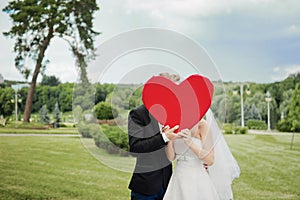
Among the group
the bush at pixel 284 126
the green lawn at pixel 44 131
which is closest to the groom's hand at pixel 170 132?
the green lawn at pixel 44 131

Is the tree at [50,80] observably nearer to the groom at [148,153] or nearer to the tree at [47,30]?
the tree at [47,30]

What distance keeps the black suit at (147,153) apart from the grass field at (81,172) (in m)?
2.71

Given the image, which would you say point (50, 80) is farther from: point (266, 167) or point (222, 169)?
point (222, 169)

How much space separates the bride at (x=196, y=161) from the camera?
1875 millimetres

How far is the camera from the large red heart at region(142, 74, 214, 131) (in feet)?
5.43

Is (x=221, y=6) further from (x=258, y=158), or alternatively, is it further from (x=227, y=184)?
(x=227, y=184)

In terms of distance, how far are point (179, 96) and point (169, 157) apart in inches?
13.4

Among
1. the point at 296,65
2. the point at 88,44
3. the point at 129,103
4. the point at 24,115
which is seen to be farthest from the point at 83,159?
the point at 129,103

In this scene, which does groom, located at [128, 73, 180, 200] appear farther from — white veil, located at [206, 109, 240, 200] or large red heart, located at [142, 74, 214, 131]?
white veil, located at [206, 109, 240, 200]

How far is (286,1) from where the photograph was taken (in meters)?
6.83

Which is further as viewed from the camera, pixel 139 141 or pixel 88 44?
pixel 88 44

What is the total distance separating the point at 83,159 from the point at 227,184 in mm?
4557

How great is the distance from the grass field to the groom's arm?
9.59 feet

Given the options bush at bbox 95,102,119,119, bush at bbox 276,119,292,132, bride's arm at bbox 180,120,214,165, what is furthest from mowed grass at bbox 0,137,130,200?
bush at bbox 276,119,292,132
